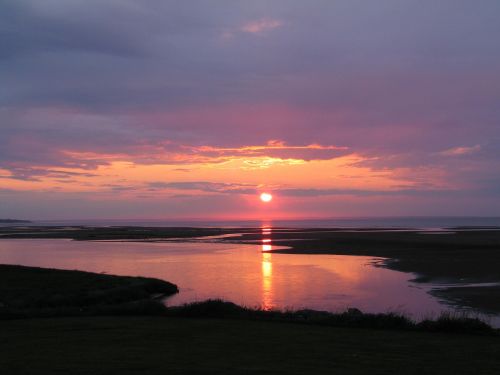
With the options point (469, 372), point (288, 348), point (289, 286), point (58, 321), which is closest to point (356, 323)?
point (288, 348)

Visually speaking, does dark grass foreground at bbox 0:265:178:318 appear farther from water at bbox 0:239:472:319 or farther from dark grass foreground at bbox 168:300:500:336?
water at bbox 0:239:472:319

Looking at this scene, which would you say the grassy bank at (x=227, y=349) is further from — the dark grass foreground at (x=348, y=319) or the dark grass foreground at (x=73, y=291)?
the dark grass foreground at (x=73, y=291)

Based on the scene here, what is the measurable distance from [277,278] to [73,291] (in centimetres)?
1360

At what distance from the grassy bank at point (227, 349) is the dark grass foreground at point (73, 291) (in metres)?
2.31

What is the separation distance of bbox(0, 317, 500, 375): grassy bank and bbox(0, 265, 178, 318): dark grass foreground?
231 centimetres

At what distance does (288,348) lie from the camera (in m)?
12.0

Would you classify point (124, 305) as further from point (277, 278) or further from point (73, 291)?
point (277, 278)

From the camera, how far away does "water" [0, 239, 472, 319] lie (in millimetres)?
25906

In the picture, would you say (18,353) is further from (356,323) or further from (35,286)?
(35,286)

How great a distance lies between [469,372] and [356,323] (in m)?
5.78

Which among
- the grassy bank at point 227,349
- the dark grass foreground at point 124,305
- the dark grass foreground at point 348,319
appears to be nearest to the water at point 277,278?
the dark grass foreground at point 124,305

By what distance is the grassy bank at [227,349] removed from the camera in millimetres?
10055

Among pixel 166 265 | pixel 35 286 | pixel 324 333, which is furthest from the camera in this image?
pixel 166 265

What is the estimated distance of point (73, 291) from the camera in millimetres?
26781
